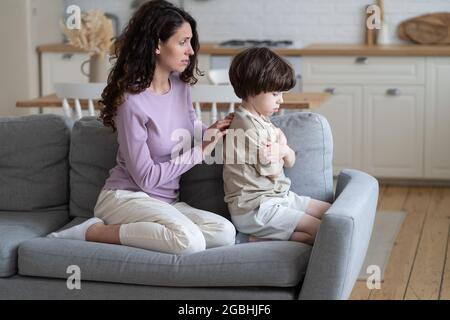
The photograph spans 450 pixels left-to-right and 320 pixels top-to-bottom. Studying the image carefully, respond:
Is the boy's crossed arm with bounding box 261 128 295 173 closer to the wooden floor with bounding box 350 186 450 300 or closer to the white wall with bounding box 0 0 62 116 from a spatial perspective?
the wooden floor with bounding box 350 186 450 300

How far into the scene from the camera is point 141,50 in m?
3.33

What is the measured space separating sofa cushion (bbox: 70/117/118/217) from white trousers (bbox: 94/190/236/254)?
0.21m

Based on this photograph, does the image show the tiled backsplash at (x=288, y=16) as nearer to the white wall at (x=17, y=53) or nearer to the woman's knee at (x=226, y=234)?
the white wall at (x=17, y=53)

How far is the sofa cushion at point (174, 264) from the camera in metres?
3.01

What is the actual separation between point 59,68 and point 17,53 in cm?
31

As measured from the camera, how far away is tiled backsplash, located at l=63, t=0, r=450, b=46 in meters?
6.61

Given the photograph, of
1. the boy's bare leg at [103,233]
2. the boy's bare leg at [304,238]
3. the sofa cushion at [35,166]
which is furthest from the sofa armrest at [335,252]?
the sofa cushion at [35,166]

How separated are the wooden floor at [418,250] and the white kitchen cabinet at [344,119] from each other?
31 centimetres

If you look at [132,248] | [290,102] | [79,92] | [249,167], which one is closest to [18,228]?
[132,248]

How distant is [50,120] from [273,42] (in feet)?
9.64

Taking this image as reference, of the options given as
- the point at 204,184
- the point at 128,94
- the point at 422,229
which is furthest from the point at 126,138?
the point at 422,229

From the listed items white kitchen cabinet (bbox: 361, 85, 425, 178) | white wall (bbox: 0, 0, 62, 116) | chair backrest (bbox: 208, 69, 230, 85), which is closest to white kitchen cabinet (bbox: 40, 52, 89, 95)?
white wall (bbox: 0, 0, 62, 116)

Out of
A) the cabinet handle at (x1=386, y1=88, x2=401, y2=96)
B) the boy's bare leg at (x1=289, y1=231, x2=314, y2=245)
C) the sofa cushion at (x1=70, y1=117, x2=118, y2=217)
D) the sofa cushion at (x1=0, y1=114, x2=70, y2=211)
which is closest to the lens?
the boy's bare leg at (x1=289, y1=231, x2=314, y2=245)
